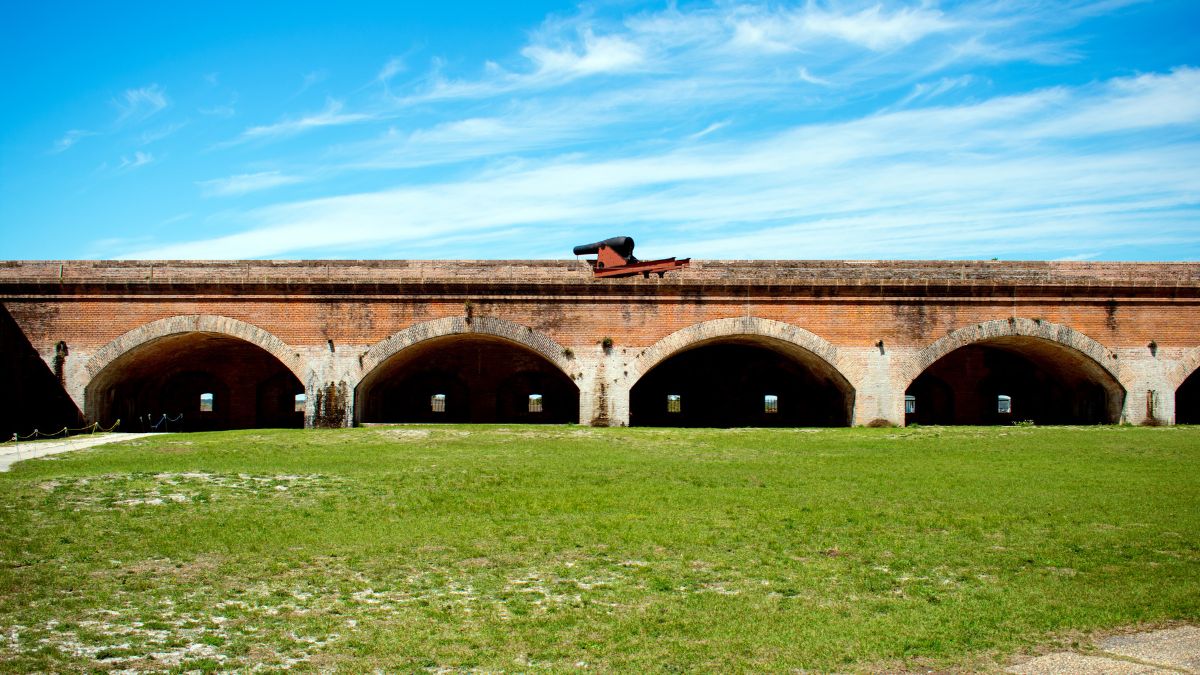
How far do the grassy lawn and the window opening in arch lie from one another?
30.2 feet

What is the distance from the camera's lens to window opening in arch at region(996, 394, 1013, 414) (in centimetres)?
2491

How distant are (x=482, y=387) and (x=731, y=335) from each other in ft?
23.0

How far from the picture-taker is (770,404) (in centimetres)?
2573

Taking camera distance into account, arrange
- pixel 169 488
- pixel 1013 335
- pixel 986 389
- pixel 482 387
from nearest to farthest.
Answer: pixel 169 488 < pixel 1013 335 < pixel 986 389 < pixel 482 387

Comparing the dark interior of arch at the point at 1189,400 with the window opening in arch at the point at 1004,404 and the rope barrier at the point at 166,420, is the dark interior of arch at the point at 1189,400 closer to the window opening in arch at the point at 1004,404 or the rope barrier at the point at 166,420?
the window opening in arch at the point at 1004,404

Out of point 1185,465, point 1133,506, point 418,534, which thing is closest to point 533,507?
point 418,534

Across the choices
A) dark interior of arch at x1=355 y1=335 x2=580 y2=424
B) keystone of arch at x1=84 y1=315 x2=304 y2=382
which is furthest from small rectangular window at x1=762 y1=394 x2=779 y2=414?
keystone of arch at x1=84 y1=315 x2=304 y2=382

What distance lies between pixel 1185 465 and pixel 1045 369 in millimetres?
9899

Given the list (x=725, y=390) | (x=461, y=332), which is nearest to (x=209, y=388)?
(x=461, y=332)

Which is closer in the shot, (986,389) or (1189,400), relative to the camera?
(1189,400)

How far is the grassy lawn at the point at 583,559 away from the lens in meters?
6.63

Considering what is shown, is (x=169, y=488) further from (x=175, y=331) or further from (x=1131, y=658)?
(x=1131, y=658)

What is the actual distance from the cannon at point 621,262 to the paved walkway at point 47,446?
33.1ft

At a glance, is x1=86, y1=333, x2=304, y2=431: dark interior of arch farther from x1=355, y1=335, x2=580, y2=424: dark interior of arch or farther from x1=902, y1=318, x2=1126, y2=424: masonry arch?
x1=902, y1=318, x2=1126, y2=424: masonry arch
